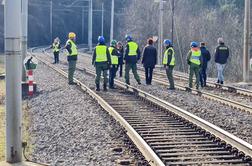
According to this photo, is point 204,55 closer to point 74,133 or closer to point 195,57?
point 195,57

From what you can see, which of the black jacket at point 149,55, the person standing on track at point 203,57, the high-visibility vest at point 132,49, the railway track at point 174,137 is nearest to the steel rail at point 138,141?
the railway track at point 174,137

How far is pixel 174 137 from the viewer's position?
1056 cm

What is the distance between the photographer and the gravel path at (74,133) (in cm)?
908

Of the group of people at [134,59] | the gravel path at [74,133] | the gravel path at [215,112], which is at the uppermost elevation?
the group of people at [134,59]

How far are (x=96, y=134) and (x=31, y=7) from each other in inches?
3356

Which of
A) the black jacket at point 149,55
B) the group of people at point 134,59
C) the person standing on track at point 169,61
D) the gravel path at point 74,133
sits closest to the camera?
the gravel path at point 74,133

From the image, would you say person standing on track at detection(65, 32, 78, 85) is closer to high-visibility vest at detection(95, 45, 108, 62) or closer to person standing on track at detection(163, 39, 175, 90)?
high-visibility vest at detection(95, 45, 108, 62)

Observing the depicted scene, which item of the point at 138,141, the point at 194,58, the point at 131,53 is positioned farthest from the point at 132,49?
the point at 138,141

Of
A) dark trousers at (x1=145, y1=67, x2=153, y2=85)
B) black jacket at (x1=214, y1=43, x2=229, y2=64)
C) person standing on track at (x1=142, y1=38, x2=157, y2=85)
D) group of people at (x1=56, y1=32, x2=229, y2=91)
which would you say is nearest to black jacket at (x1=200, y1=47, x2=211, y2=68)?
group of people at (x1=56, y1=32, x2=229, y2=91)

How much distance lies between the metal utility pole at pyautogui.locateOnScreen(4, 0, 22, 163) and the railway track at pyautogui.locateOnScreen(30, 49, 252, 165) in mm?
2069

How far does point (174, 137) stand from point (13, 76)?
358cm

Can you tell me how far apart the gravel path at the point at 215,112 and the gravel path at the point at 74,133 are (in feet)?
7.67

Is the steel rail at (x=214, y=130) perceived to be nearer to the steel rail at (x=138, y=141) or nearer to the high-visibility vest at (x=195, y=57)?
the steel rail at (x=138, y=141)

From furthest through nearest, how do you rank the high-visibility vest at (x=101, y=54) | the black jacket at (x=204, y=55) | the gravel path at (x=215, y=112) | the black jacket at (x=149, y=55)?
the black jacket at (x=204, y=55) < the black jacket at (x=149, y=55) < the high-visibility vest at (x=101, y=54) < the gravel path at (x=215, y=112)
